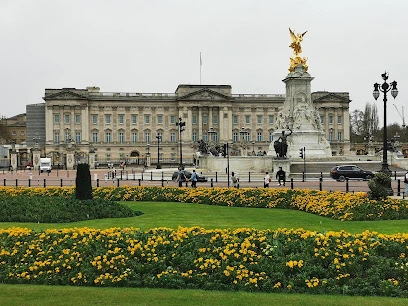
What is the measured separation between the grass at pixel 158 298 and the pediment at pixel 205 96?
402 feet

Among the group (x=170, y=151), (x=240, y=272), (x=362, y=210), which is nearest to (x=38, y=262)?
(x=240, y=272)

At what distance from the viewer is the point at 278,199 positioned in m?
25.4

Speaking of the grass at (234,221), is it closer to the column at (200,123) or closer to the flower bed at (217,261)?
the flower bed at (217,261)

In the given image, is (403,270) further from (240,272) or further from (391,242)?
(240,272)

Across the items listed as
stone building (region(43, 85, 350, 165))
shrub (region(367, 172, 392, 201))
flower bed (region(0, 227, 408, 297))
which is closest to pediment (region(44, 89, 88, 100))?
stone building (region(43, 85, 350, 165))

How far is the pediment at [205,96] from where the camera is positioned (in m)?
132

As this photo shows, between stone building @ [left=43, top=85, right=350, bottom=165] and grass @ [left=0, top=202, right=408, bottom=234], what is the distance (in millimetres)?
103506

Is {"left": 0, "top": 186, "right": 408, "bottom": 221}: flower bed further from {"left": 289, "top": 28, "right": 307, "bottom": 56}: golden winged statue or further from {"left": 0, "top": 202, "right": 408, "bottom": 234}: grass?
{"left": 289, "top": 28, "right": 307, "bottom": 56}: golden winged statue

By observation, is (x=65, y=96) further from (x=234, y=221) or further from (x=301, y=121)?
(x=234, y=221)

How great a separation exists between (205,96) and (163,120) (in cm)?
1190

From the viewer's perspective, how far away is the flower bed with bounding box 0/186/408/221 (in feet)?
66.6

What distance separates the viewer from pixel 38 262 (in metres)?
12.0

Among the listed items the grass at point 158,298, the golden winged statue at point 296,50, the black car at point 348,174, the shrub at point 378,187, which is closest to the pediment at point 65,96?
the golden winged statue at point 296,50

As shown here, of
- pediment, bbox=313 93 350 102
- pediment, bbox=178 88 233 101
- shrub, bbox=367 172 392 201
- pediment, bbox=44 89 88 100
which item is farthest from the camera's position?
pediment, bbox=313 93 350 102
